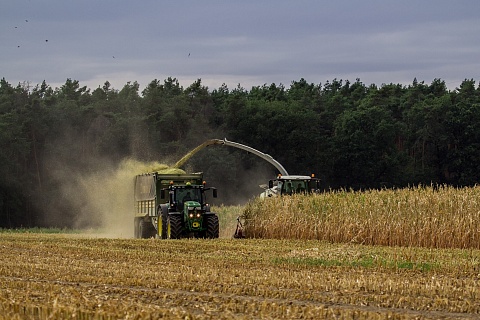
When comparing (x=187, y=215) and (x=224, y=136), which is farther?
(x=224, y=136)

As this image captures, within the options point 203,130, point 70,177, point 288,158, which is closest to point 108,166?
point 70,177

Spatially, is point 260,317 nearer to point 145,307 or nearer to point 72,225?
point 145,307

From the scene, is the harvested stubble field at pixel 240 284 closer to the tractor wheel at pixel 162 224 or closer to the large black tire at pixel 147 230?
the tractor wheel at pixel 162 224

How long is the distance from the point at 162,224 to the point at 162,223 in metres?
0.04

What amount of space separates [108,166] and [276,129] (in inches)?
923

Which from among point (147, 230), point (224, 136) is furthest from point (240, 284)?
point (224, 136)

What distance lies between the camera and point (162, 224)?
103 ft

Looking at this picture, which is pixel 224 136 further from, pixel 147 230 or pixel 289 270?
pixel 289 270

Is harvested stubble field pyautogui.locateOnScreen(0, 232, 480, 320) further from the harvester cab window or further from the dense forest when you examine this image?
the dense forest

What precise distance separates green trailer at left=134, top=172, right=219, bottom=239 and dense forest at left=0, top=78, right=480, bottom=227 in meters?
31.8

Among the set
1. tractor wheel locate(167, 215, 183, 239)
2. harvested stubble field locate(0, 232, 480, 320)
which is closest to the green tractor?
tractor wheel locate(167, 215, 183, 239)

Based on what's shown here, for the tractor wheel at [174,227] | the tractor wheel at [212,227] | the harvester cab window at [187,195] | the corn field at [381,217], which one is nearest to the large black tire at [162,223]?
the harvester cab window at [187,195]

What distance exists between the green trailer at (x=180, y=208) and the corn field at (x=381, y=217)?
260cm

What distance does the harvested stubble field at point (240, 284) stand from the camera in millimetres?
11367
